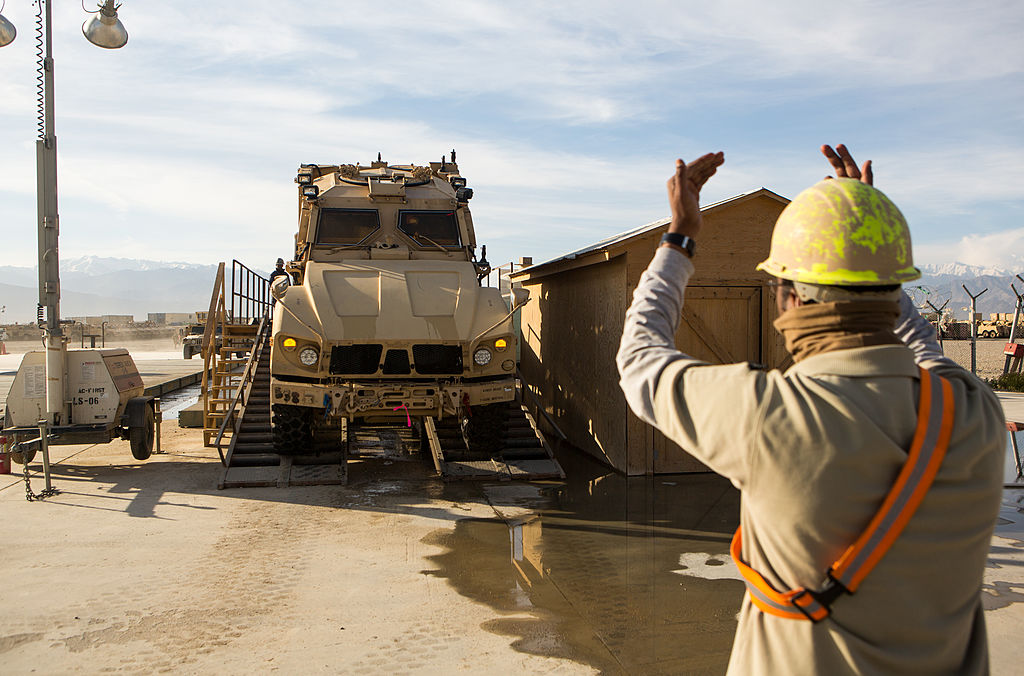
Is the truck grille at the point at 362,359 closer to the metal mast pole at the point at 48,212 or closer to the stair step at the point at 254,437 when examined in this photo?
the stair step at the point at 254,437

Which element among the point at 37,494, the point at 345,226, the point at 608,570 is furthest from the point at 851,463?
the point at 345,226

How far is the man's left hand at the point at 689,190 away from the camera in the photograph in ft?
6.62

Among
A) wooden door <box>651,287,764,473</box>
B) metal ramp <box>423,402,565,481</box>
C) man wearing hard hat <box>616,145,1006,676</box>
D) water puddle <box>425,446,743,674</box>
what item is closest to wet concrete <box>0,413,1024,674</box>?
water puddle <box>425,446,743,674</box>

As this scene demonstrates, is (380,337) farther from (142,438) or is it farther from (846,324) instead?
(846,324)

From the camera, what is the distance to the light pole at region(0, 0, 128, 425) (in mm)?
8664

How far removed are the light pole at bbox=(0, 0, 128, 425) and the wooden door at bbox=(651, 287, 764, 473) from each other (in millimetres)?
6553

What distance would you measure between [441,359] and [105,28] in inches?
198

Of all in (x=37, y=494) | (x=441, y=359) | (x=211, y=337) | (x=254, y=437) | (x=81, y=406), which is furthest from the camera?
(x=211, y=337)

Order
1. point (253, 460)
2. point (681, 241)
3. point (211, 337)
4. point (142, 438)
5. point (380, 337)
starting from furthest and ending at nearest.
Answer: point (211, 337), point (142, 438), point (253, 460), point (380, 337), point (681, 241)

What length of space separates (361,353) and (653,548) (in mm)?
3748

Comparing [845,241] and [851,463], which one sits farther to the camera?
[845,241]

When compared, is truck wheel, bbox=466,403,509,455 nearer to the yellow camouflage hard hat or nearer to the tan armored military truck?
the tan armored military truck

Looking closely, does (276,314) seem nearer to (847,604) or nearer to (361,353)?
(361,353)

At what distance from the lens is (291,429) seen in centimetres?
941
